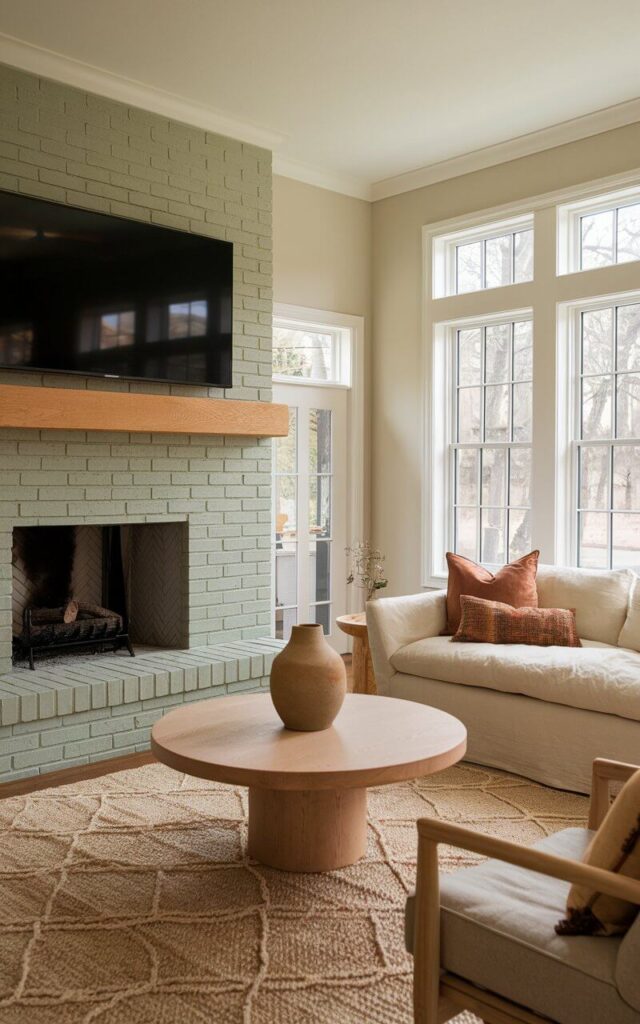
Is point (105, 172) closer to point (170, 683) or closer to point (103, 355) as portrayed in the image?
point (103, 355)

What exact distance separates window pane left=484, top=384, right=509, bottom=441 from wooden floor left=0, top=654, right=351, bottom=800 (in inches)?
111

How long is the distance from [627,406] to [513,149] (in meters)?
1.65

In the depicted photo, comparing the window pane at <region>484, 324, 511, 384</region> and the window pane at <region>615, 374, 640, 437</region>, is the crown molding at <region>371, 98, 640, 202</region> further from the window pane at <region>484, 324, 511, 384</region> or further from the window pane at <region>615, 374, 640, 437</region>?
the window pane at <region>615, 374, 640, 437</region>

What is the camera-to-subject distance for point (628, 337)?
4879 mm

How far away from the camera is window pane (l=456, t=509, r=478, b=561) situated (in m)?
5.65

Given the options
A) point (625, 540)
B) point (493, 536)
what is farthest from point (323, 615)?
point (625, 540)

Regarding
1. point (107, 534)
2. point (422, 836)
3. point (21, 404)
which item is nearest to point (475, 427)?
point (107, 534)

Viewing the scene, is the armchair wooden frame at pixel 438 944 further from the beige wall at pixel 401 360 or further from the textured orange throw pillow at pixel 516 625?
the beige wall at pixel 401 360

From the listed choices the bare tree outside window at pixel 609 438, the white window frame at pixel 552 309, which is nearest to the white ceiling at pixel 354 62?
the white window frame at pixel 552 309

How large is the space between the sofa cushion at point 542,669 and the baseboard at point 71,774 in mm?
1255

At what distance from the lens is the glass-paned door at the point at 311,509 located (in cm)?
568

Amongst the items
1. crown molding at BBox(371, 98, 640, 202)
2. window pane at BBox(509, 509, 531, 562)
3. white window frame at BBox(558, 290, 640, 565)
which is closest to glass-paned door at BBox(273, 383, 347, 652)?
window pane at BBox(509, 509, 531, 562)

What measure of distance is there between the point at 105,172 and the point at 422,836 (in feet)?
11.8

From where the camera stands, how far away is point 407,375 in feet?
19.3
